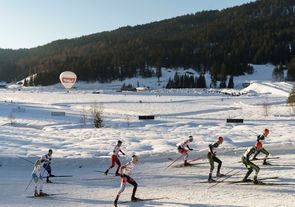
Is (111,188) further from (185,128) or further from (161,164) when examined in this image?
(185,128)

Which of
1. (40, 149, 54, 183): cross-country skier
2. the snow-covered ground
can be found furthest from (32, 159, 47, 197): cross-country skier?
the snow-covered ground

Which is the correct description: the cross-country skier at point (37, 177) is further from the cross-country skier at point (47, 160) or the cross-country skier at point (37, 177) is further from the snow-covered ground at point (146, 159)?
the snow-covered ground at point (146, 159)

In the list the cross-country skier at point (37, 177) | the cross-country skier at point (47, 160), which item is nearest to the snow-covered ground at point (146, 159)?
the cross-country skier at point (37, 177)

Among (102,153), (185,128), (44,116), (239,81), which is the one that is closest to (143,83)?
(239,81)

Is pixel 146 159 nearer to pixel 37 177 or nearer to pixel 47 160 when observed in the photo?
pixel 47 160

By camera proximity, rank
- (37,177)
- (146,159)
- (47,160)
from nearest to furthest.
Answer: (37,177) → (47,160) → (146,159)

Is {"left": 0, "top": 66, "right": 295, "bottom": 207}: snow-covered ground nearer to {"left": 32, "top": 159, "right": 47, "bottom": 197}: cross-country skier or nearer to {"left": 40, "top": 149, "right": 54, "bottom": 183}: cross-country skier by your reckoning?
{"left": 32, "top": 159, "right": 47, "bottom": 197}: cross-country skier

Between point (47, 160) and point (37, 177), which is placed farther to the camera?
point (47, 160)

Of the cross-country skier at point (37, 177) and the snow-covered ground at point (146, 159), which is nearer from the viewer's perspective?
the snow-covered ground at point (146, 159)

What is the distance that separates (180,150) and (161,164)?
162 centimetres

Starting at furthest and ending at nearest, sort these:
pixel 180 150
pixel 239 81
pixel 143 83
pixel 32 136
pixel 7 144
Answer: pixel 143 83
pixel 239 81
pixel 32 136
pixel 7 144
pixel 180 150

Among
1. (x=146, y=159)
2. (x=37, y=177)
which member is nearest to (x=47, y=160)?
(x=37, y=177)

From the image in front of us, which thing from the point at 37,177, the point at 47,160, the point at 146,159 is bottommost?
the point at 146,159

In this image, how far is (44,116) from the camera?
56344 mm
